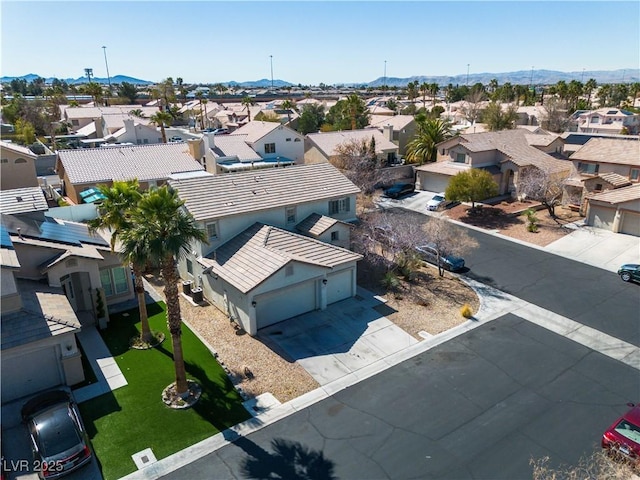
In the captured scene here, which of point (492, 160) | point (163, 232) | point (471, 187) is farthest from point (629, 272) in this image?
point (163, 232)

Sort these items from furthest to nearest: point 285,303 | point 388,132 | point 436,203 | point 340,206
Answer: point 388,132 < point 436,203 < point 340,206 < point 285,303

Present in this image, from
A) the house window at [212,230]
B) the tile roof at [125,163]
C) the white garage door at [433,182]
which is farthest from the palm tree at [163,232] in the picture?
the white garage door at [433,182]

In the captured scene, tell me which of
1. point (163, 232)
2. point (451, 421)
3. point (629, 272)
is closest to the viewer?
point (163, 232)

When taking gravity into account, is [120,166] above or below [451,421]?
above

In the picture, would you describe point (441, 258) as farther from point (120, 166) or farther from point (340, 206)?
point (120, 166)

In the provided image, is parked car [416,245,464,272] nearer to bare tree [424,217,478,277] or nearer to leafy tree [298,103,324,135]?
bare tree [424,217,478,277]

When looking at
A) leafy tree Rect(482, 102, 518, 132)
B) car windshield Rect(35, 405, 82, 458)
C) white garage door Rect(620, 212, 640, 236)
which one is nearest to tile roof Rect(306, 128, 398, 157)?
leafy tree Rect(482, 102, 518, 132)

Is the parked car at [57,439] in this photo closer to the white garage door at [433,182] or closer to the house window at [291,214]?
the house window at [291,214]
